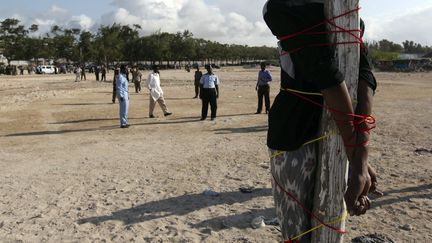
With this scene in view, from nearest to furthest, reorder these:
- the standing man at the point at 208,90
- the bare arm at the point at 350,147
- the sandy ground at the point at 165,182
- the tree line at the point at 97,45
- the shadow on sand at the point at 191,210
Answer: the bare arm at the point at 350,147, the sandy ground at the point at 165,182, the shadow on sand at the point at 191,210, the standing man at the point at 208,90, the tree line at the point at 97,45

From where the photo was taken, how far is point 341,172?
1.81 metres

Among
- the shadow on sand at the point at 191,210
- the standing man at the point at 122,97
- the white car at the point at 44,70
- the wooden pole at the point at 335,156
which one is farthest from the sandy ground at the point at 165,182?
the white car at the point at 44,70

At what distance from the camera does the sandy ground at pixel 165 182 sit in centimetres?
460

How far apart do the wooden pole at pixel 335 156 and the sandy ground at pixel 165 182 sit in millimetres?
2531

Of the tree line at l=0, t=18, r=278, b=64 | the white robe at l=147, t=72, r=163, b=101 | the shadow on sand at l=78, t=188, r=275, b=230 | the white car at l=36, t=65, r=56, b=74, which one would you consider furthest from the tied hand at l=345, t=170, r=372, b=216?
the tree line at l=0, t=18, r=278, b=64

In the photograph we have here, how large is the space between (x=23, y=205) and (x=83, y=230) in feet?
4.35

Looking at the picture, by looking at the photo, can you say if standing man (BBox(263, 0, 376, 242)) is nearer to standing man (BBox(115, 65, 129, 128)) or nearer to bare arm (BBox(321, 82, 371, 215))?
bare arm (BBox(321, 82, 371, 215))

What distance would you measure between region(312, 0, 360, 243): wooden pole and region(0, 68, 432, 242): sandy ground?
2531 millimetres

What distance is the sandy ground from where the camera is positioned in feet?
15.1

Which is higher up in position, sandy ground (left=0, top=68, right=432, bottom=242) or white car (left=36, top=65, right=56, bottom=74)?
white car (left=36, top=65, right=56, bottom=74)

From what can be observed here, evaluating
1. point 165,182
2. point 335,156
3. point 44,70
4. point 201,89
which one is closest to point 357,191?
point 335,156

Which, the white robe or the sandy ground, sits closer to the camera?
the sandy ground

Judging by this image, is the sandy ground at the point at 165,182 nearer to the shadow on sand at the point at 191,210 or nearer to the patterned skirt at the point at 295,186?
the shadow on sand at the point at 191,210

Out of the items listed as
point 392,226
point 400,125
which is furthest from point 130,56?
point 392,226
